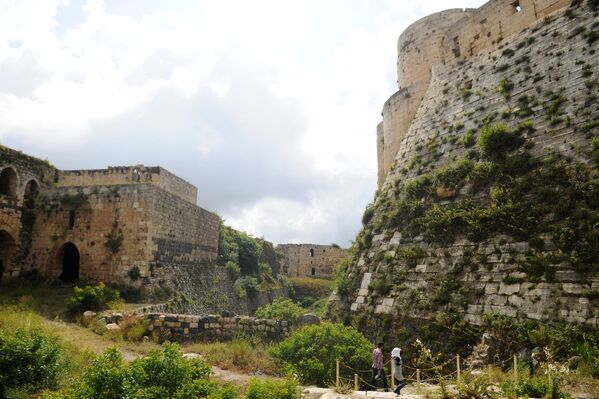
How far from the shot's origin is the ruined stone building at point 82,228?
15164 millimetres

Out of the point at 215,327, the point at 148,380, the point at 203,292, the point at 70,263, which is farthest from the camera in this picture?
the point at 203,292

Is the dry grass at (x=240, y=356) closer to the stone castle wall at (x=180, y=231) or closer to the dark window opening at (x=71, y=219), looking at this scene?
the stone castle wall at (x=180, y=231)

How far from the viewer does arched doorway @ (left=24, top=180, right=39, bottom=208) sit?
16.3 metres

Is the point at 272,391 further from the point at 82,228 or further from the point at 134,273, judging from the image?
the point at 82,228

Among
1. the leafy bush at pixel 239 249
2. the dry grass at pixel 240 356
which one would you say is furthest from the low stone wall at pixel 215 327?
the leafy bush at pixel 239 249

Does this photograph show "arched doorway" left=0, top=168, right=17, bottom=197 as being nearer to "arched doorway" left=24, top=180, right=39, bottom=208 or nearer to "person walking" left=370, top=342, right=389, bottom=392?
"arched doorway" left=24, top=180, right=39, bottom=208

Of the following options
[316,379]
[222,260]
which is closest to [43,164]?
[222,260]

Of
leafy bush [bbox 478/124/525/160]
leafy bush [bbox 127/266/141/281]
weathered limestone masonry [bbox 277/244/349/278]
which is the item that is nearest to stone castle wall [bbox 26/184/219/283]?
leafy bush [bbox 127/266/141/281]

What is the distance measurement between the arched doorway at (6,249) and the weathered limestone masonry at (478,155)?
1326 cm

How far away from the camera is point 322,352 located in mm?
8250

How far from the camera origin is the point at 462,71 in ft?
50.1

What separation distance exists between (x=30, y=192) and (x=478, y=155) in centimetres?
1790

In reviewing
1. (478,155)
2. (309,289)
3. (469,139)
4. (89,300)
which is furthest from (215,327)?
(309,289)

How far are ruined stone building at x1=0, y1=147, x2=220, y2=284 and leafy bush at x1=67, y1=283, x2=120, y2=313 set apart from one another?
1607mm
